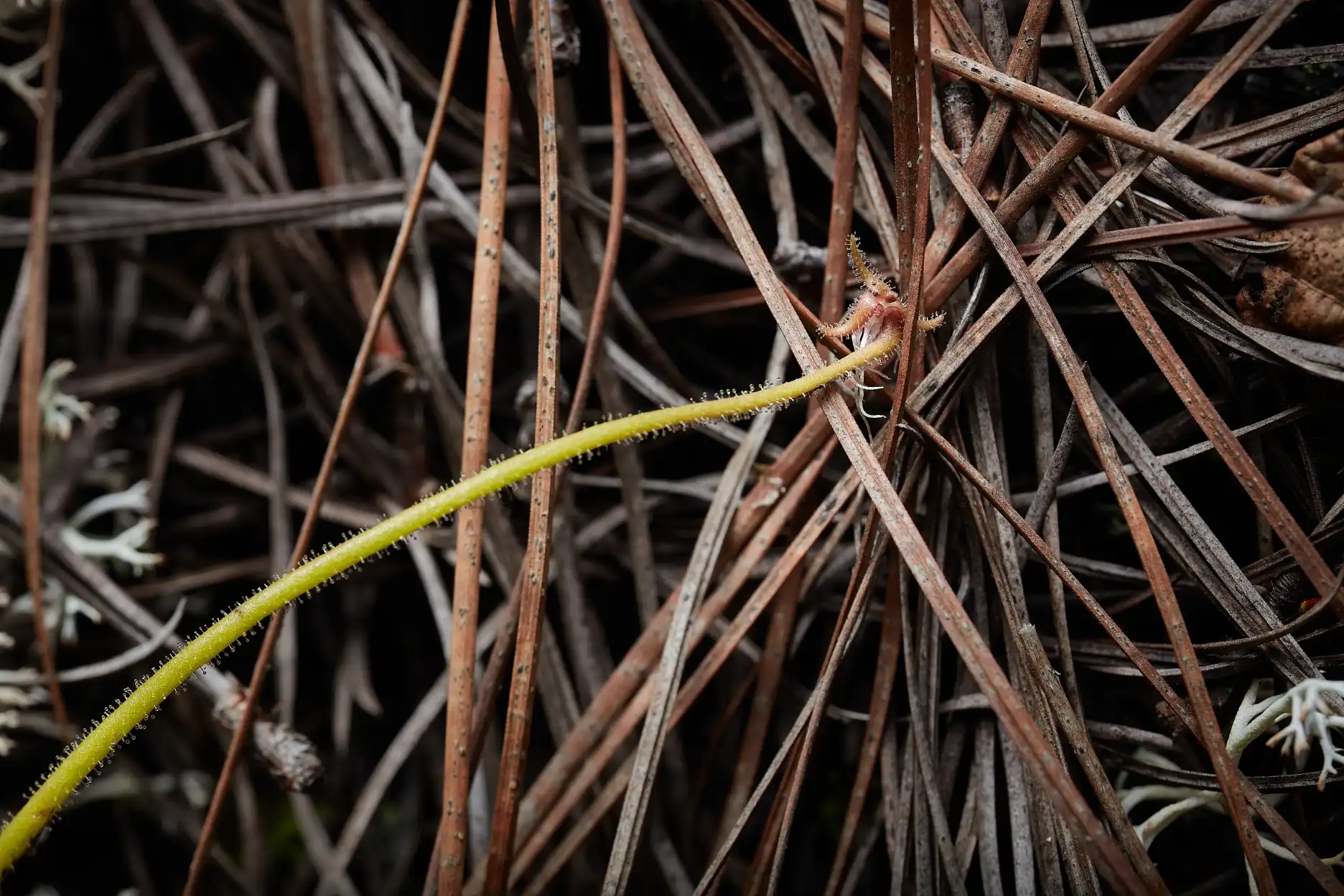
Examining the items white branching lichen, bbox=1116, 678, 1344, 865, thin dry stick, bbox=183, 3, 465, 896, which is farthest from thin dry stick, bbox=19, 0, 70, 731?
white branching lichen, bbox=1116, 678, 1344, 865

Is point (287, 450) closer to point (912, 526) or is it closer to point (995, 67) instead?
point (912, 526)

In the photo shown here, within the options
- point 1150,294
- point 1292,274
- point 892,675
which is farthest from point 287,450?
point 1292,274

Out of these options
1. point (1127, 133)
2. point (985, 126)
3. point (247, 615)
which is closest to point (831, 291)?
point (985, 126)

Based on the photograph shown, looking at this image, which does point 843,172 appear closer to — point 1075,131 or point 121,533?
point 1075,131

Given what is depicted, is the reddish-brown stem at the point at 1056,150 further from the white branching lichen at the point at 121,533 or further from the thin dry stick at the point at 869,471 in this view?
the white branching lichen at the point at 121,533

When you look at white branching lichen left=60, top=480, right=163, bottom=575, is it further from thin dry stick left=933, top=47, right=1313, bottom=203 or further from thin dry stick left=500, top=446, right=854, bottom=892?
thin dry stick left=933, top=47, right=1313, bottom=203
